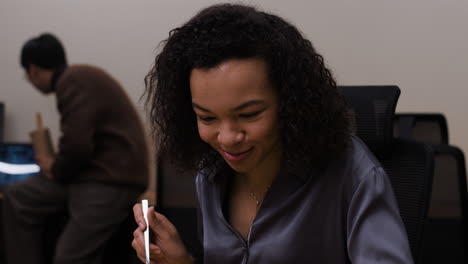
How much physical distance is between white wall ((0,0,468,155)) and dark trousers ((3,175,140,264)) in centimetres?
73

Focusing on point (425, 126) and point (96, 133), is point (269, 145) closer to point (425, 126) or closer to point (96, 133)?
point (425, 126)

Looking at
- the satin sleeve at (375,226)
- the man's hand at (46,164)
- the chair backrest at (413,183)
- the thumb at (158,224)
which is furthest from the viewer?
the man's hand at (46,164)

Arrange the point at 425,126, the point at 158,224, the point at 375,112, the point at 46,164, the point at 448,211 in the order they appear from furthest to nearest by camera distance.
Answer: the point at 46,164 → the point at 425,126 → the point at 448,211 → the point at 375,112 → the point at 158,224

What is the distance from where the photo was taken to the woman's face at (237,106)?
744 millimetres

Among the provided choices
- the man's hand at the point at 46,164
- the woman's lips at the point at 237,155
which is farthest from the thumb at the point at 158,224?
the man's hand at the point at 46,164

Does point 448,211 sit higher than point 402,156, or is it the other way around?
point 402,156

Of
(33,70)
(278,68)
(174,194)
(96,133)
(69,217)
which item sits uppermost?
(278,68)

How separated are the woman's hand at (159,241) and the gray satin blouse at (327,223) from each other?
0.20 ft

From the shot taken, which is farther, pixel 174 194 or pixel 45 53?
pixel 45 53

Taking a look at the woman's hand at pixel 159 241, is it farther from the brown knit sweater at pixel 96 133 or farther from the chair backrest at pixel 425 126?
the brown knit sweater at pixel 96 133

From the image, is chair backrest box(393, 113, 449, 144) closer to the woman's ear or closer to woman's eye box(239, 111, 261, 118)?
woman's eye box(239, 111, 261, 118)

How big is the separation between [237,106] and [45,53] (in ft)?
5.61

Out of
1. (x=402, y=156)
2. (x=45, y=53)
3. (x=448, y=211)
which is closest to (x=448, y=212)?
(x=448, y=211)

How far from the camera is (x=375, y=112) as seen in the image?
1.04 metres
